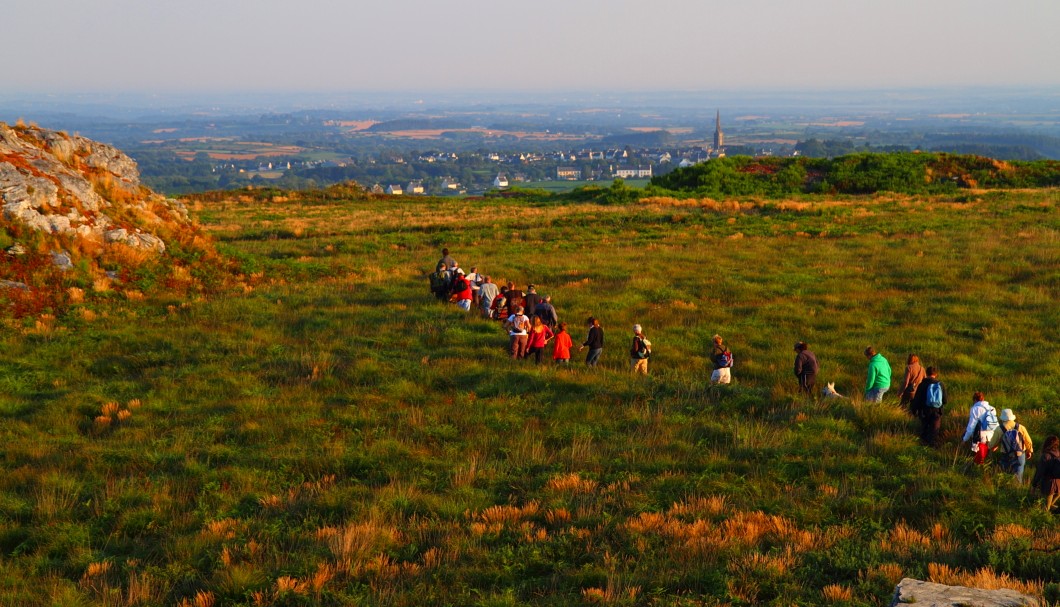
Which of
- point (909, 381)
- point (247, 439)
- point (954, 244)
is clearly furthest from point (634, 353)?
point (954, 244)

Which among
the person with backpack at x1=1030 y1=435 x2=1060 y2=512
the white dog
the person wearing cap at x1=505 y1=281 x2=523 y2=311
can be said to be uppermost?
the person wearing cap at x1=505 y1=281 x2=523 y2=311

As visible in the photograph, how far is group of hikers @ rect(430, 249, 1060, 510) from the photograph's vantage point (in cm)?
982

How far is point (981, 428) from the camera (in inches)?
407

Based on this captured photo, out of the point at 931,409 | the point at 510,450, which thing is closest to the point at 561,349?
the point at 510,450

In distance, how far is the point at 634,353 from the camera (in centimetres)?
1475

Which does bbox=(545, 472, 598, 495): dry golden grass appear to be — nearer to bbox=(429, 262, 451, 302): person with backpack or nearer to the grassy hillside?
the grassy hillside

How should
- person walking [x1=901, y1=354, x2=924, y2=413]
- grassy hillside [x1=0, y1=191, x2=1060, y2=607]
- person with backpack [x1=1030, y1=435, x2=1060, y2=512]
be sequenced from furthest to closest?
Result: person walking [x1=901, y1=354, x2=924, y2=413] < person with backpack [x1=1030, y1=435, x2=1060, y2=512] < grassy hillside [x1=0, y1=191, x2=1060, y2=607]

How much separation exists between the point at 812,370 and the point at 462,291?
10.0 m

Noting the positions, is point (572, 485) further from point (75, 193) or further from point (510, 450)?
point (75, 193)

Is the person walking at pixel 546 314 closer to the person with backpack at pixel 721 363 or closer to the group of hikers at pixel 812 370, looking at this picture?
the group of hikers at pixel 812 370

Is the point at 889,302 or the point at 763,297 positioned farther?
the point at 763,297

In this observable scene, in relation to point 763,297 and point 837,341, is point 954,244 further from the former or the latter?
point 837,341

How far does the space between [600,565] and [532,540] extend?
880 mm

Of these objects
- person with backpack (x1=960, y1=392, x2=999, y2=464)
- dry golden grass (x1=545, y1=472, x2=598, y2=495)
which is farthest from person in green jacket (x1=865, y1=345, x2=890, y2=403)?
dry golden grass (x1=545, y1=472, x2=598, y2=495)
